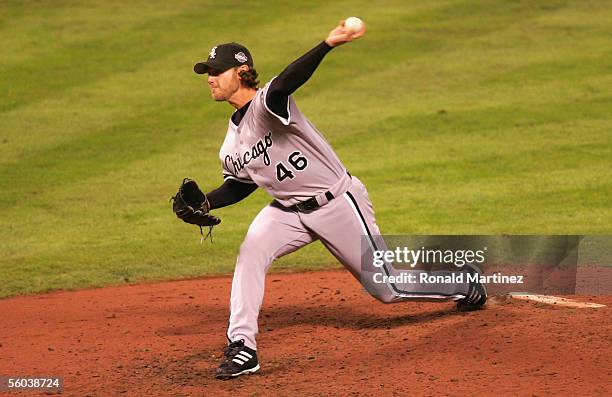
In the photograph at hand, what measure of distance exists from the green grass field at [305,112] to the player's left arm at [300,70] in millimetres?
3037

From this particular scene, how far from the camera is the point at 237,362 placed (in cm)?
587

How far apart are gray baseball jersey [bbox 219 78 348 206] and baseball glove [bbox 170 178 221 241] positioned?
0.93 feet

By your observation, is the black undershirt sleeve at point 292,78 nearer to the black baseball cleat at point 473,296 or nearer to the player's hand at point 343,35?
the player's hand at point 343,35

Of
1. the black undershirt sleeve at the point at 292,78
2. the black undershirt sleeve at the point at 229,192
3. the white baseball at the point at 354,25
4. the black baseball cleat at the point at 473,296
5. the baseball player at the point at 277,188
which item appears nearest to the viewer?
the white baseball at the point at 354,25

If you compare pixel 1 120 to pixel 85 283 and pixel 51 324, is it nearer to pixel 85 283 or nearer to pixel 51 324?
pixel 85 283

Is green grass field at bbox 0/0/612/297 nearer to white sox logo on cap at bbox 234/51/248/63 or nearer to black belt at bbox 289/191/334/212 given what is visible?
black belt at bbox 289/191/334/212

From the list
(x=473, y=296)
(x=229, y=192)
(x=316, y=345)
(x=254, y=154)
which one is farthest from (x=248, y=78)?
(x=473, y=296)

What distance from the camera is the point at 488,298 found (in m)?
7.19

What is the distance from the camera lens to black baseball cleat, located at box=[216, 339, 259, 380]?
5.86 metres

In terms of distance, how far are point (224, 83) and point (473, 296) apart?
78.4 inches

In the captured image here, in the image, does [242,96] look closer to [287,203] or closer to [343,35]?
[287,203]

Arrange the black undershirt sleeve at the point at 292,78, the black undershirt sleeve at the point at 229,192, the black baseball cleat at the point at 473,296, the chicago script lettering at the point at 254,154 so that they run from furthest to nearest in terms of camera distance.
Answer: the black baseball cleat at the point at 473,296 → the black undershirt sleeve at the point at 229,192 → the chicago script lettering at the point at 254,154 → the black undershirt sleeve at the point at 292,78

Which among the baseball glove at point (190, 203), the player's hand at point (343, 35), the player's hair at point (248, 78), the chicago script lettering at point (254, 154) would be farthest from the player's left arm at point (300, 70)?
the baseball glove at point (190, 203)

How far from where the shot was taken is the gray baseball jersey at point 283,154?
6.17 meters
